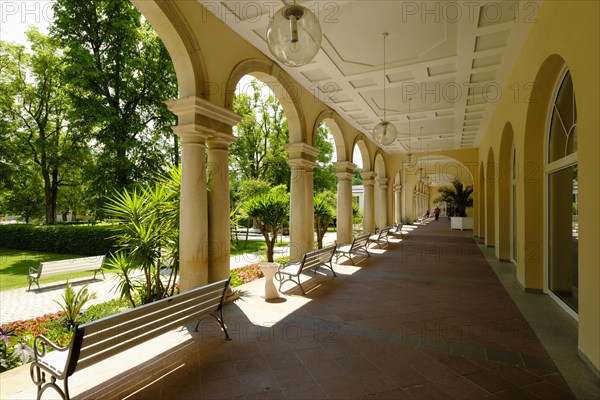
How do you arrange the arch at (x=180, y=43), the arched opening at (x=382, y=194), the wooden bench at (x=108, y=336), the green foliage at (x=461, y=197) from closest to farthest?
1. the wooden bench at (x=108, y=336)
2. the arch at (x=180, y=43)
3. the arched opening at (x=382, y=194)
4. the green foliage at (x=461, y=197)

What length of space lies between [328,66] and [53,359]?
22.3 ft

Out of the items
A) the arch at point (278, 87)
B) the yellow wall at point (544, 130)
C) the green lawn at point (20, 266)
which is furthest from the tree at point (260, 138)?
the yellow wall at point (544, 130)

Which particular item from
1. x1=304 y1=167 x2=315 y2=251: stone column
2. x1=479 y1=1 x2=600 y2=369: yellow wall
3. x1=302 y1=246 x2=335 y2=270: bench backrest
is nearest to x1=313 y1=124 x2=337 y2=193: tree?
x1=304 y1=167 x2=315 y2=251: stone column

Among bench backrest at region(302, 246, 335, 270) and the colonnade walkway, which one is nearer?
the colonnade walkway

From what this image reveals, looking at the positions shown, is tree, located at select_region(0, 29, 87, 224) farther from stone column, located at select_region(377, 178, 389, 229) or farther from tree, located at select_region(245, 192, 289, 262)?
stone column, located at select_region(377, 178, 389, 229)

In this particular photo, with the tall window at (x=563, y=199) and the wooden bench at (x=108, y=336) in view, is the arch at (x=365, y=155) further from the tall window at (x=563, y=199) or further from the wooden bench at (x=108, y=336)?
the wooden bench at (x=108, y=336)

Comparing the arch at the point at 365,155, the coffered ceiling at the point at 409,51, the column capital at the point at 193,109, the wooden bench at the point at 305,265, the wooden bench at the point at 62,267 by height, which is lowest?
the wooden bench at the point at 62,267

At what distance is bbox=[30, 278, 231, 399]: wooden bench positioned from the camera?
2.39 m

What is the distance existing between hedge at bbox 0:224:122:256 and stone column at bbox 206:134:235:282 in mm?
7825

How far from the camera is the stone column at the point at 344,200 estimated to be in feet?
38.2

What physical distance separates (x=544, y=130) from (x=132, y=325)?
22.3 ft

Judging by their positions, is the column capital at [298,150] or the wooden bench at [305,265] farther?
the column capital at [298,150]

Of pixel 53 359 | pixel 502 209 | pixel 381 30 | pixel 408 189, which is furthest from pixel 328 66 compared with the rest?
pixel 408 189

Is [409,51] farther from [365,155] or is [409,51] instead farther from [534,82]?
[365,155]
